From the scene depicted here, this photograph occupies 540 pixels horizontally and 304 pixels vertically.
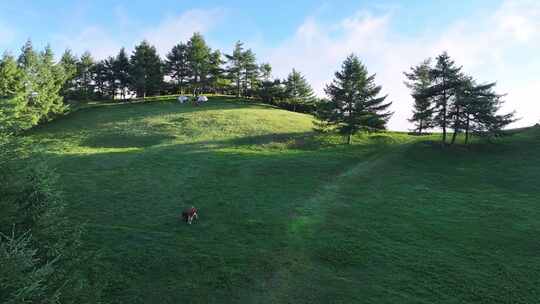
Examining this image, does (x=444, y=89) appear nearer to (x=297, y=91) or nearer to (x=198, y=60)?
(x=297, y=91)

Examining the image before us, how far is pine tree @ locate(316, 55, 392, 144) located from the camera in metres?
50.8

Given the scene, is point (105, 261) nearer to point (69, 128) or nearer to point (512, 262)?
point (512, 262)

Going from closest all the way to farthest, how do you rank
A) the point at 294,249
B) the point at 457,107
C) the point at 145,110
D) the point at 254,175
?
1. the point at 294,249
2. the point at 254,175
3. the point at 457,107
4. the point at 145,110

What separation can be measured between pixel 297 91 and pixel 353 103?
35630 millimetres

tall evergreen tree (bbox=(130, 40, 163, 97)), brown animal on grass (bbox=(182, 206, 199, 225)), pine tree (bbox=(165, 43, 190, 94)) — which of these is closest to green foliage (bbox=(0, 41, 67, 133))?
tall evergreen tree (bbox=(130, 40, 163, 97))

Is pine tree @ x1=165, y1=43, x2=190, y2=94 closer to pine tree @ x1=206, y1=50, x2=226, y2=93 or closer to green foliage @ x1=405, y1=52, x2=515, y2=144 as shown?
pine tree @ x1=206, y1=50, x2=226, y2=93

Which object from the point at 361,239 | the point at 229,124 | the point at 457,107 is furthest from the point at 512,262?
the point at 229,124

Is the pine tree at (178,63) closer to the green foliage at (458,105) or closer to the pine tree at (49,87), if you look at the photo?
the pine tree at (49,87)

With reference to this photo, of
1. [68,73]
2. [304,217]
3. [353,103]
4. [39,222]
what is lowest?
[304,217]

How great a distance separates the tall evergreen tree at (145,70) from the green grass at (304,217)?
35799 millimetres

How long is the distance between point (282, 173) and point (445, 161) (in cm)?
2149

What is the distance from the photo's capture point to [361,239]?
22469 millimetres

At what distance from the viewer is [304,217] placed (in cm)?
2581

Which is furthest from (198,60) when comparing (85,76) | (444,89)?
(444,89)
